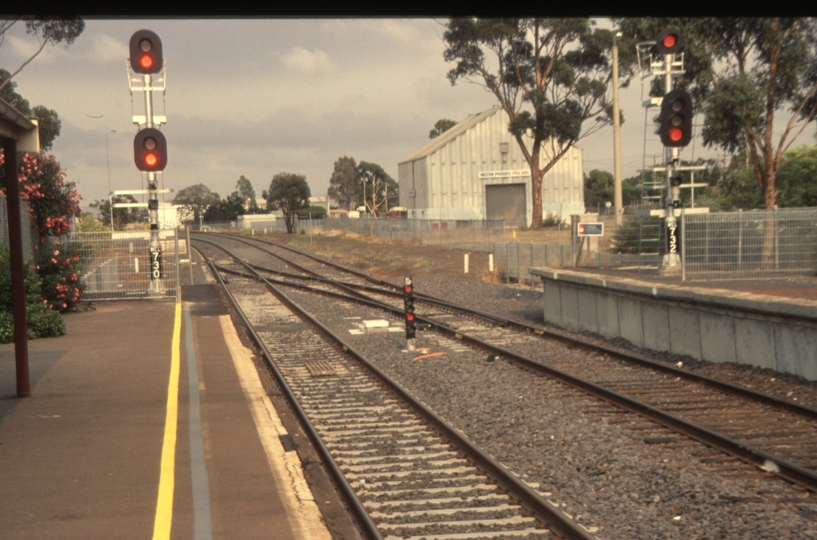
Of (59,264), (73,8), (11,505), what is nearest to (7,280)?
(59,264)

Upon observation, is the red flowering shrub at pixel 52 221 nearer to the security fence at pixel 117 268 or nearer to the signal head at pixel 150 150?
the security fence at pixel 117 268

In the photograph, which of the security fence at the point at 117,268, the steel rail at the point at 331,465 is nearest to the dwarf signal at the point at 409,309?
the steel rail at the point at 331,465

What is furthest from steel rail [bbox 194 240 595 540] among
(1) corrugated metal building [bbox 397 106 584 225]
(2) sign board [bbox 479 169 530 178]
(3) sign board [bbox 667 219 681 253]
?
(1) corrugated metal building [bbox 397 106 584 225]

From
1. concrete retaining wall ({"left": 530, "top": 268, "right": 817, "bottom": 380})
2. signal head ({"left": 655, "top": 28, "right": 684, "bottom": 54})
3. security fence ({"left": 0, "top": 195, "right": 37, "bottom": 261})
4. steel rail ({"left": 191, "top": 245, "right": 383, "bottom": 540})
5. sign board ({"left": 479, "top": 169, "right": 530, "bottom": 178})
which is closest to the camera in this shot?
steel rail ({"left": 191, "top": 245, "right": 383, "bottom": 540})

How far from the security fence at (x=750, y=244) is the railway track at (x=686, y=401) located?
321 centimetres

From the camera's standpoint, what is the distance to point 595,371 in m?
12.4

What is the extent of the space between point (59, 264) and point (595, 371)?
41.0 ft

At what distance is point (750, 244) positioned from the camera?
15.6m

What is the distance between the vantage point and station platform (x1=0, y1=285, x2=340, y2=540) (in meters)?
6.15

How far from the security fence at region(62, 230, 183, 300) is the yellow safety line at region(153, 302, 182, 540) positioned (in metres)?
9.94

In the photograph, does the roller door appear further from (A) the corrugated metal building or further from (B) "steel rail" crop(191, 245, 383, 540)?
(B) "steel rail" crop(191, 245, 383, 540)

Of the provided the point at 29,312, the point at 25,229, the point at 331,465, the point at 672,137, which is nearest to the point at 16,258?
the point at 331,465

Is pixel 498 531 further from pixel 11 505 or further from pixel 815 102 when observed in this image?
pixel 815 102

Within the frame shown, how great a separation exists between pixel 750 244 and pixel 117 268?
15897 millimetres
